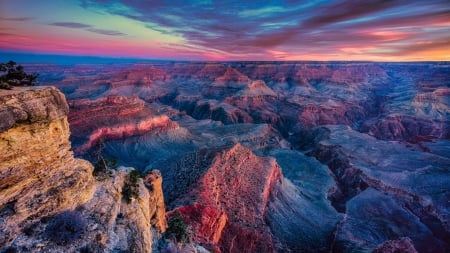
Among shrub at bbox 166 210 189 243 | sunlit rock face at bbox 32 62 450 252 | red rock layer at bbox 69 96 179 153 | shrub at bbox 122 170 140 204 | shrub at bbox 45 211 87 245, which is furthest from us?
red rock layer at bbox 69 96 179 153

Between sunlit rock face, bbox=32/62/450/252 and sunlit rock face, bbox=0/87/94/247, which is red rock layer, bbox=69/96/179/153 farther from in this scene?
sunlit rock face, bbox=0/87/94/247

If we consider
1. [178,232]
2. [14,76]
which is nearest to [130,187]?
[178,232]

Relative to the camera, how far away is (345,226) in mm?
42812

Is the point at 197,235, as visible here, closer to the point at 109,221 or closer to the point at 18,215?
the point at 109,221

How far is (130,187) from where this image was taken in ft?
76.6

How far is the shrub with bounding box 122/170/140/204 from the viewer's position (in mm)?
22438

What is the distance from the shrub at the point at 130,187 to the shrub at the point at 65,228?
5699 millimetres

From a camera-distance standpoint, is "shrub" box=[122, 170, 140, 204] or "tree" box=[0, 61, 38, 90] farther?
"shrub" box=[122, 170, 140, 204]

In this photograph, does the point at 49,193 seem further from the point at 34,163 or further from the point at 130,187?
the point at 130,187

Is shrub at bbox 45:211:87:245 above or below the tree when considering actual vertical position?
below

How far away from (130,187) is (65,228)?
26.1ft

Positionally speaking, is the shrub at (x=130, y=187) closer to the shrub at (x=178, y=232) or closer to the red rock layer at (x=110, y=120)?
the shrub at (x=178, y=232)

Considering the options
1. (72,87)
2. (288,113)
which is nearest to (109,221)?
(288,113)

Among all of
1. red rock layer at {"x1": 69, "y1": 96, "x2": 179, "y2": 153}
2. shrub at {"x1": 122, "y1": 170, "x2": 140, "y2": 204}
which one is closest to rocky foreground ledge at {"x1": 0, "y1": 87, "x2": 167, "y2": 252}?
shrub at {"x1": 122, "y1": 170, "x2": 140, "y2": 204}
